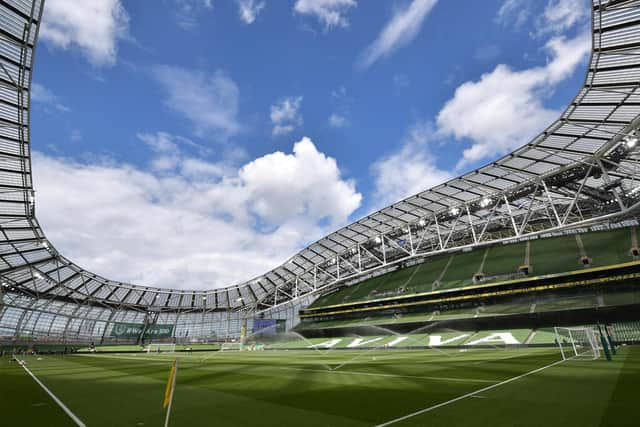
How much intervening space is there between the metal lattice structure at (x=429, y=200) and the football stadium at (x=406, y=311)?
0.19 m

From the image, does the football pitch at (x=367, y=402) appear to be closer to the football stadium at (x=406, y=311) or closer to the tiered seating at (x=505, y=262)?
the football stadium at (x=406, y=311)

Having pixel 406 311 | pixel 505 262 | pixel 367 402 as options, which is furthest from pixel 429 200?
pixel 367 402

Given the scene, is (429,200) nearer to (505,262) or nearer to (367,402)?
(505,262)

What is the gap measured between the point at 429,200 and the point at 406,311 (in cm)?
1873

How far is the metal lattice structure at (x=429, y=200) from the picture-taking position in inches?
810

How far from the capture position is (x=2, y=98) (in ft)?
73.3

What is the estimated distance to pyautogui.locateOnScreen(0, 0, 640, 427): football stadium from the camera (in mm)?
6961

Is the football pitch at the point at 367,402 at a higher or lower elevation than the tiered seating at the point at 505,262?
lower

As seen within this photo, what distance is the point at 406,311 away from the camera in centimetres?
4847

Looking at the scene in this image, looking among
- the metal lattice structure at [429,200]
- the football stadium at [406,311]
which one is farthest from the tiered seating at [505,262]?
the metal lattice structure at [429,200]

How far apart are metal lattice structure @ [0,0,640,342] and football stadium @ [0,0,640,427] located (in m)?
0.19

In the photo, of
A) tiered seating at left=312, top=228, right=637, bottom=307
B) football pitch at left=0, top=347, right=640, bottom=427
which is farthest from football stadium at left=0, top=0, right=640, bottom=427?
tiered seating at left=312, top=228, right=637, bottom=307

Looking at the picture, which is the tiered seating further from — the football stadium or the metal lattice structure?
the metal lattice structure

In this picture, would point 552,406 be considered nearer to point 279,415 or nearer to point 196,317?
point 279,415
